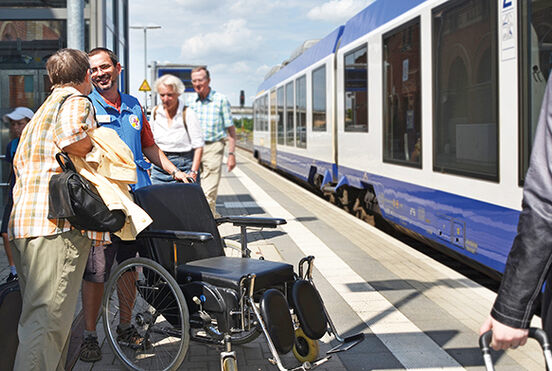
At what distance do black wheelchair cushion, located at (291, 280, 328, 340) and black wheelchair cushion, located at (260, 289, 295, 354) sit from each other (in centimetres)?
A: 13

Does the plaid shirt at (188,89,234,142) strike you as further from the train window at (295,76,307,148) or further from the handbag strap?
the train window at (295,76,307,148)

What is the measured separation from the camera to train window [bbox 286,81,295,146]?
687 inches

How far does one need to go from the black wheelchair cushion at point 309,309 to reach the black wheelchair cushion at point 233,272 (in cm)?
11

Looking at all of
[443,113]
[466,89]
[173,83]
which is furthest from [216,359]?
[443,113]

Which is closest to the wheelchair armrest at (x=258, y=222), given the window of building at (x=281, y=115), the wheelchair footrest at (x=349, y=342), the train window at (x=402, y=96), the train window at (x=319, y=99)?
the wheelchair footrest at (x=349, y=342)

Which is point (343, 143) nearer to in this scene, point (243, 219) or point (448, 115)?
point (448, 115)

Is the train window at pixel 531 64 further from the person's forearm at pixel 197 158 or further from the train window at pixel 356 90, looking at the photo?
the train window at pixel 356 90

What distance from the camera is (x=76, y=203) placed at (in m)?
3.18

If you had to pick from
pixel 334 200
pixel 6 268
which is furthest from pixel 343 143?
pixel 6 268

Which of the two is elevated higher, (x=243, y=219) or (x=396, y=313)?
(x=243, y=219)

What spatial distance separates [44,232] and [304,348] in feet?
5.22

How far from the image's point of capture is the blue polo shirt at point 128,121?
438cm

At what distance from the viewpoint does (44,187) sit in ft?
10.6

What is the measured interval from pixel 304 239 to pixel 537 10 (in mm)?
4473
